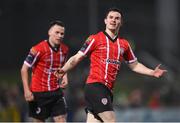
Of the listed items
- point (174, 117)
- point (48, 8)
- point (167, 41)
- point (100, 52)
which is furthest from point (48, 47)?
point (167, 41)

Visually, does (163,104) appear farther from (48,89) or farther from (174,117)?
(48,89)

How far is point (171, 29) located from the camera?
25328 mm

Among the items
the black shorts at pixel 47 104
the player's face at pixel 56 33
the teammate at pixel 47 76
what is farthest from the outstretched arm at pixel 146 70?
the black shorts at pixel 47 104

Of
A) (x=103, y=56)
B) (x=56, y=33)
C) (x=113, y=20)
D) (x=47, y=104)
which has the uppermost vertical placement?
(x=113, y=20)

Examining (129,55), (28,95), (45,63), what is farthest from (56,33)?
(129,55)

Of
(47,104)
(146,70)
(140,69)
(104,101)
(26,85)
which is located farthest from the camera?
(47,104)

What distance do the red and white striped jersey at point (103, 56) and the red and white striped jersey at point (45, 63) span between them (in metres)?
1.77

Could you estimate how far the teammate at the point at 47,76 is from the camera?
12.3m

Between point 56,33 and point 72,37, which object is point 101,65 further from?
point 72,37

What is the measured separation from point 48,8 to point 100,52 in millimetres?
10684

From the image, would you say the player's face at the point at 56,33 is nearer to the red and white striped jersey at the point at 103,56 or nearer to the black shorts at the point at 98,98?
the red and white striped jersey at the point at 103,56

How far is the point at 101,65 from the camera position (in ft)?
34.9

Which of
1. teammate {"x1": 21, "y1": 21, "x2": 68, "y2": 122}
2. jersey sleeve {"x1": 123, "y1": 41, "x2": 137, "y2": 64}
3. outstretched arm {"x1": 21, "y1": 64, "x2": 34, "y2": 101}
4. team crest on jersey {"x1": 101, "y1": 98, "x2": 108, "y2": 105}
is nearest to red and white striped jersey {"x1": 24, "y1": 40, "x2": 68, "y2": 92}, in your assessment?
teammate {"x1": 21, "y1": 21, "x2": 68, "y2": 122}

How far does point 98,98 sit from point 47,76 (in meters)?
2.13
